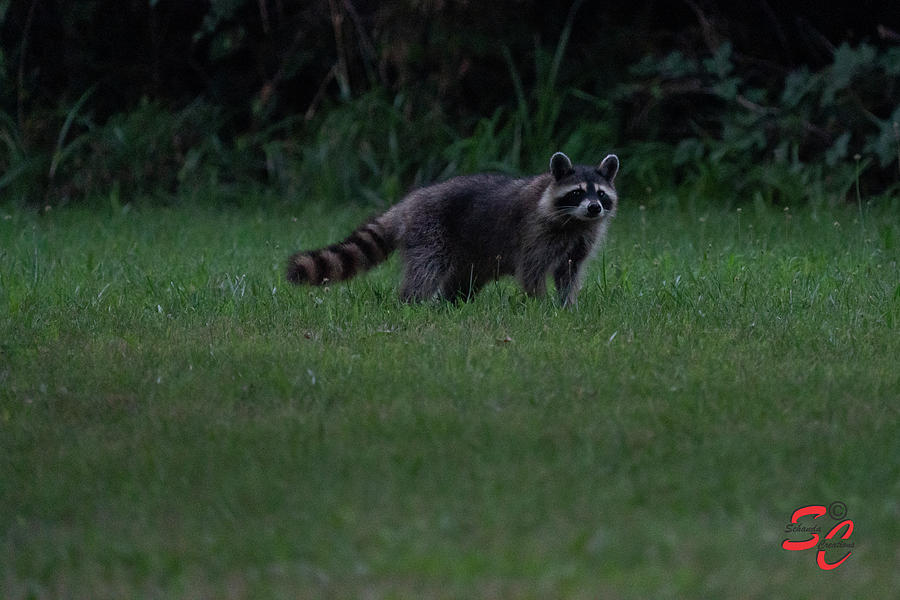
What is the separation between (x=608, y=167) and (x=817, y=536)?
12.8 ft

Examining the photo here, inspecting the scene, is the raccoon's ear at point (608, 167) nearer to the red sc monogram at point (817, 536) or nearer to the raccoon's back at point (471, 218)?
the raccoon's back at point (471, 218)

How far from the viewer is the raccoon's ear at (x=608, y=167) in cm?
667

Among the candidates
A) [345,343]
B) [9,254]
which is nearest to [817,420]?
[345,343]

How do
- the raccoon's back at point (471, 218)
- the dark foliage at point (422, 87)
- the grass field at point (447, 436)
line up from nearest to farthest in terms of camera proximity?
the grass field at point (447, 436) < the raccoon's back at point (471, 218) < the dark foliage at point (422, 87)

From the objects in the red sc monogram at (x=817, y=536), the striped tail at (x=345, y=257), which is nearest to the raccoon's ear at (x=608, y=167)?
the striped tail at (x=345, y=257)

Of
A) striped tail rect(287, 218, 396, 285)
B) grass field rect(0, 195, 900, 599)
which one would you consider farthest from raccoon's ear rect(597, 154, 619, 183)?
striped tail rect(287, 218, 396, 285)

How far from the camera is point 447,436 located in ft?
12.4

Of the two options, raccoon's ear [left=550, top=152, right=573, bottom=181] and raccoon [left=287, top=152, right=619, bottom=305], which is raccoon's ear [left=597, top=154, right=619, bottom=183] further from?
raccoon's ear [left=550, top=152, right=573, bottom=181]

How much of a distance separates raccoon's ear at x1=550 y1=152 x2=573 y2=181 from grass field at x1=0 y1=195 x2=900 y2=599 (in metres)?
0.63

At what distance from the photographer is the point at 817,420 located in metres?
3.91

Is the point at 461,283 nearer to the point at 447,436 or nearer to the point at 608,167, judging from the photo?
the point at 608,167

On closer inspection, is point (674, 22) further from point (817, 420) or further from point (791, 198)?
point (817, 420)

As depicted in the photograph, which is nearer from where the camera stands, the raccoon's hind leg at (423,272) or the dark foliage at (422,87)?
the raccoon's hind leg at (423,272)

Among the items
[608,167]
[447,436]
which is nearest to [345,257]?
[608,167]
